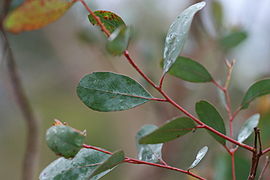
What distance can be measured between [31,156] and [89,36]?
586 millimetres

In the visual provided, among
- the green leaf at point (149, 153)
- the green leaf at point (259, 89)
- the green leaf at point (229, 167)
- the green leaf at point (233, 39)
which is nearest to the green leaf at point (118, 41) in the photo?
the green leaf at point (149, 153)

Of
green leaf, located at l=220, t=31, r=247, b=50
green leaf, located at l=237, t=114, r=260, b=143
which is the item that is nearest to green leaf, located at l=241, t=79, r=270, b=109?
green leaf, located at l=237, t=114, r=260, b=143

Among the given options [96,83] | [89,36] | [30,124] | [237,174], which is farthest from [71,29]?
[96,83]

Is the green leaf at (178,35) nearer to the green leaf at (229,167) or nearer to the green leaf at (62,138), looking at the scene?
the green leaf at (62,138)

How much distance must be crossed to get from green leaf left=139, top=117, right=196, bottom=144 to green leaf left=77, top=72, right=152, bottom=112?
2.3 inches

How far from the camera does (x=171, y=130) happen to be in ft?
1.49

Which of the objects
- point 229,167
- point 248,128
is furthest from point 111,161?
point 229,167

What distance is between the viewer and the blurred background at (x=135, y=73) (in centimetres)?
144

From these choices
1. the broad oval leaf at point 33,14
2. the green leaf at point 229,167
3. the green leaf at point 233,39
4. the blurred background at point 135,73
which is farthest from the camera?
the blurred background at point 135,73

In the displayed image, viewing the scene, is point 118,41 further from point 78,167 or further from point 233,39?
point 233,39

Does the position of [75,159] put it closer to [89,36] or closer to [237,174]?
[237,174]

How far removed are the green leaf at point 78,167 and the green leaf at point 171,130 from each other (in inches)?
3.0

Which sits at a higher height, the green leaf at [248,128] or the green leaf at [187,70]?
the green leaf at [187,70]

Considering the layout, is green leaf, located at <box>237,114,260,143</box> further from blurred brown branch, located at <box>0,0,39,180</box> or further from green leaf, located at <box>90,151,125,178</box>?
blurred brown branch, located at <box>0,0,39,180</box>
